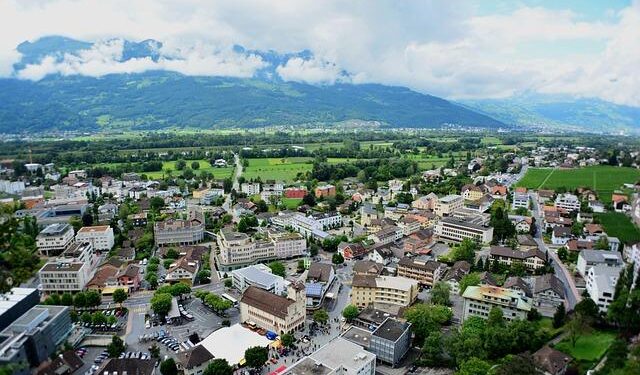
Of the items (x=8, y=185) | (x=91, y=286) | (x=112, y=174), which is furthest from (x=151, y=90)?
(x=91, y=286)

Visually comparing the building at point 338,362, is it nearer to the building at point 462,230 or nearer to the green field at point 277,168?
the building at point 462,230

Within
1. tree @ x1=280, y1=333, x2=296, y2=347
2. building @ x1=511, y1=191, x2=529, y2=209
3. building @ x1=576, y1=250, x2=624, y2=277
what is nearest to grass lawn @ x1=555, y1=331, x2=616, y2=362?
building @ x1=576, y1=250, x2=624, y2=277

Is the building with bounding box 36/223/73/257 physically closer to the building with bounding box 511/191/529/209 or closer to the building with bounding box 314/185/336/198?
the building with bounding box 314/185/336/198

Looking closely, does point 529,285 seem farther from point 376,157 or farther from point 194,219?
point 376,157

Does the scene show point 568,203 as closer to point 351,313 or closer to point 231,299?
point 351,313

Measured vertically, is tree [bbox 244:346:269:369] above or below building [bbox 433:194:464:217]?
below

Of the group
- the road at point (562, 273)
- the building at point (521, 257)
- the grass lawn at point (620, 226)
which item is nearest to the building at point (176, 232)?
the building at point (521, 257)
